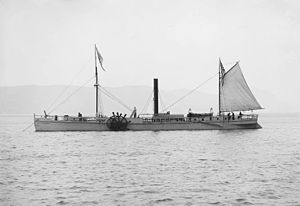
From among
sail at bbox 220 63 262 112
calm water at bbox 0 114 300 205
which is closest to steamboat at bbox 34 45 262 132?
sail at bbox 220 63 262 112

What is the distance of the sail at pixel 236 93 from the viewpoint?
84.6 m

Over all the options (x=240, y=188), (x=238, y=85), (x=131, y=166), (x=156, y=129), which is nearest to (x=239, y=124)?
(x=238, y=85)

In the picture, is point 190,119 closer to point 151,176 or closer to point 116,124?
point 116,124

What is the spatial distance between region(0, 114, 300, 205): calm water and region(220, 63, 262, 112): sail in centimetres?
2972

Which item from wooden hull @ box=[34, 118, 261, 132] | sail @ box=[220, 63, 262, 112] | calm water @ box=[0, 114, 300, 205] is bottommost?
calm water @ box=[0, 114, 300, 205]

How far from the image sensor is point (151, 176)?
113 feet

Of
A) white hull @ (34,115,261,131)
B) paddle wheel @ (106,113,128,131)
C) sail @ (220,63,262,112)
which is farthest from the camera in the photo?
sail @ (220,63,262,112)

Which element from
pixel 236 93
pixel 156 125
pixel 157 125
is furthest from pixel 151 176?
pixel 236 93

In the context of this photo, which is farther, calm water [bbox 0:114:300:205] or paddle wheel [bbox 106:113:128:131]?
paddle wheel [bbox 106:113:128:131]

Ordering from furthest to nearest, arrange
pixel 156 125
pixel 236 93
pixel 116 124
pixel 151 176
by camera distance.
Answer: pixel 236 93 → pixel 156 125 → pixel 116 124 → pixel 151 176

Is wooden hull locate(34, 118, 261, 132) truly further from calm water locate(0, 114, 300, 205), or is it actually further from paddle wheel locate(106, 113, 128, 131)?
calm water locate(0, 114, 300, 205)

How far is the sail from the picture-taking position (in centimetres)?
8456

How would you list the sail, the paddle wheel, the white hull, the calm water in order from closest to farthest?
the calm water
the paddle wheel
the white hull
the sail

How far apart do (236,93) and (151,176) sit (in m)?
52.7
